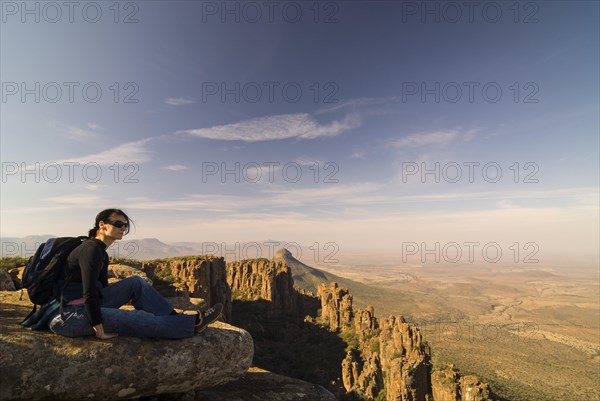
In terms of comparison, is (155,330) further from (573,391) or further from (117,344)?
(573,391)

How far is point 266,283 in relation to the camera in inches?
4304

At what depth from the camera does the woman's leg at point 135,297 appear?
6.90 m

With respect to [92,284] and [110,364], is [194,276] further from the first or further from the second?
[110,364]

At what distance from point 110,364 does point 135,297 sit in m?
1.89

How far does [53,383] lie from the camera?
15.9 ft

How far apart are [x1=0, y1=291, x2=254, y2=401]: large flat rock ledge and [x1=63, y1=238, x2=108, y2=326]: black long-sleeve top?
0.66 m

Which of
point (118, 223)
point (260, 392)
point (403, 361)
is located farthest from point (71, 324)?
point (403, 361)

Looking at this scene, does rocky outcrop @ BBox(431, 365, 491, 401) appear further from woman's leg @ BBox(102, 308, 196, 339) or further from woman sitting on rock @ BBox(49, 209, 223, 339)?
woman sitting on rock @ BBox(49, 209, 223, 339)

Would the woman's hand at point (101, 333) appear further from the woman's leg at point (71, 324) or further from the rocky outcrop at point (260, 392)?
the rocky outcrop at point (260, 392)

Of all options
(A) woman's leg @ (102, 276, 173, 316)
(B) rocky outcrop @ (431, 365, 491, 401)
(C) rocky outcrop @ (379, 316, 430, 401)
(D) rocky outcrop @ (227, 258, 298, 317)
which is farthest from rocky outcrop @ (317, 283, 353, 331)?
(A) woman's leg @ (102, 276, 173, 316)

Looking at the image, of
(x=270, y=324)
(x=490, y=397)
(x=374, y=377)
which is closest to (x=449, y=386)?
(x=490, y=397)

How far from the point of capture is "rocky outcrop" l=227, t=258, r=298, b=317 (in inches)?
4247

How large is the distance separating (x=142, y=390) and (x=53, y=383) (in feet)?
4.90

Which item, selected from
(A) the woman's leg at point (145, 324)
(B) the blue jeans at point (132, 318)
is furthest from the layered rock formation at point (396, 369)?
(B) the blue jeans at point (132, 318)
